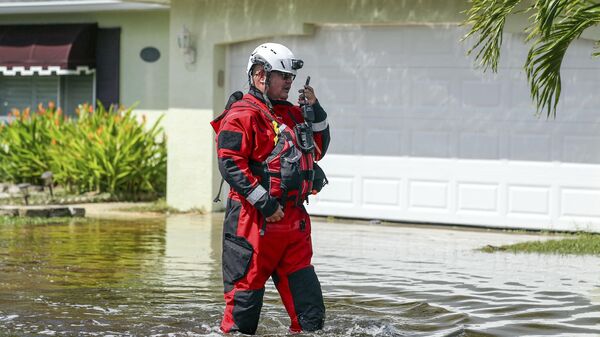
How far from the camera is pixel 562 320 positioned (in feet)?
27.8

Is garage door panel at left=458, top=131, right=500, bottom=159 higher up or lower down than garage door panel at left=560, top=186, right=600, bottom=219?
higher up

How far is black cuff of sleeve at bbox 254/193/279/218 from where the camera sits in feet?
22.6

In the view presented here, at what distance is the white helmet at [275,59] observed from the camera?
23.6 feet

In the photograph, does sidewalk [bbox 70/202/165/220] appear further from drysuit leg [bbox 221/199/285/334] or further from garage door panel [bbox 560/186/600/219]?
drysuit leg [bbox 221/199/285/334]

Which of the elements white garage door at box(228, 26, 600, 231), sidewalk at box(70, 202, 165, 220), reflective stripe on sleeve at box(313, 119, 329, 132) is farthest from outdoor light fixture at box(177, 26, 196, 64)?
reflective stripe on sleeve at box(313, 119, 329, 132)

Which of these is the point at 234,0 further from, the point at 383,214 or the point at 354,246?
the point at 354,246

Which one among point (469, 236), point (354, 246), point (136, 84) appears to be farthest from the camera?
point (136, 84)

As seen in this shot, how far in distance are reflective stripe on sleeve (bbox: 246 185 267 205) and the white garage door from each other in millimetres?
8066

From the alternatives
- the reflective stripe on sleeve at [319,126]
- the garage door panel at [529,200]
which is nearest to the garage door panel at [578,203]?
the garage door panel at [529,200]

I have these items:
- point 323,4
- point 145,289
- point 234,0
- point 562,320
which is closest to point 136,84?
point 234,0

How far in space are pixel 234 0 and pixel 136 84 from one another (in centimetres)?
441

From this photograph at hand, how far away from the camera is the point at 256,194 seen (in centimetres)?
691

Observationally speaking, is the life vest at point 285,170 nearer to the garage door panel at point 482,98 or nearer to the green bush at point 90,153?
the garage door panel at point 482,98

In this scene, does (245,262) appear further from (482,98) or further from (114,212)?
(114,212)
